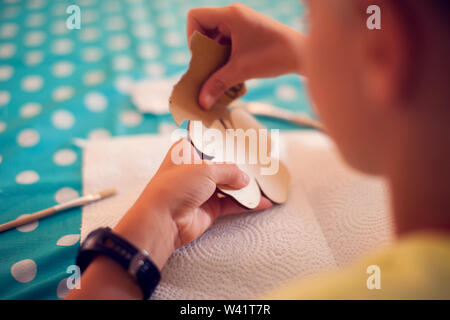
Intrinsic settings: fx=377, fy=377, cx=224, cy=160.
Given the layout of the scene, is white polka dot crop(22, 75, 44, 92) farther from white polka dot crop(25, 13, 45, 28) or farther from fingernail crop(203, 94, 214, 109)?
fingernail crop(203, 94, 214, 109)

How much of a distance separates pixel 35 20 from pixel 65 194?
19.1 inches

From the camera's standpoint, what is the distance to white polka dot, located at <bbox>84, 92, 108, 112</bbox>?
637 millimetres

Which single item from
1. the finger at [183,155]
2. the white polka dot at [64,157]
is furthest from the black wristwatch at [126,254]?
the white polka dot at [64,157]

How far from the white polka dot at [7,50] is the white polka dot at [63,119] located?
7.7 inches

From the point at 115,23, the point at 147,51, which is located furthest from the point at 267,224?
the point at 115,23

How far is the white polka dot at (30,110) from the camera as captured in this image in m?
0.60

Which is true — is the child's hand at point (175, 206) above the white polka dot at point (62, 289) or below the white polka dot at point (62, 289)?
above

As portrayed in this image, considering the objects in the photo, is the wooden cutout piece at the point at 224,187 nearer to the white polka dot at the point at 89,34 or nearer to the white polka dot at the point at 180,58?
the white polka dot at the point at 180,58

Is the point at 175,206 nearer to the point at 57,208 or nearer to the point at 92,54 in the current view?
the point at 57,208

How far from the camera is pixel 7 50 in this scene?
27.9 inches

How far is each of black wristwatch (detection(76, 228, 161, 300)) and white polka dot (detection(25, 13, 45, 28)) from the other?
2.01 ft

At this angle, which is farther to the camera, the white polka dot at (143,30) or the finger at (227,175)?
the white polka dot at (143,30)

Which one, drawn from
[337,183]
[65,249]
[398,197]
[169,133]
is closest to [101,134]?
[169,133]

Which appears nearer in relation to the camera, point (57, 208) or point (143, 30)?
point (57, 208)
